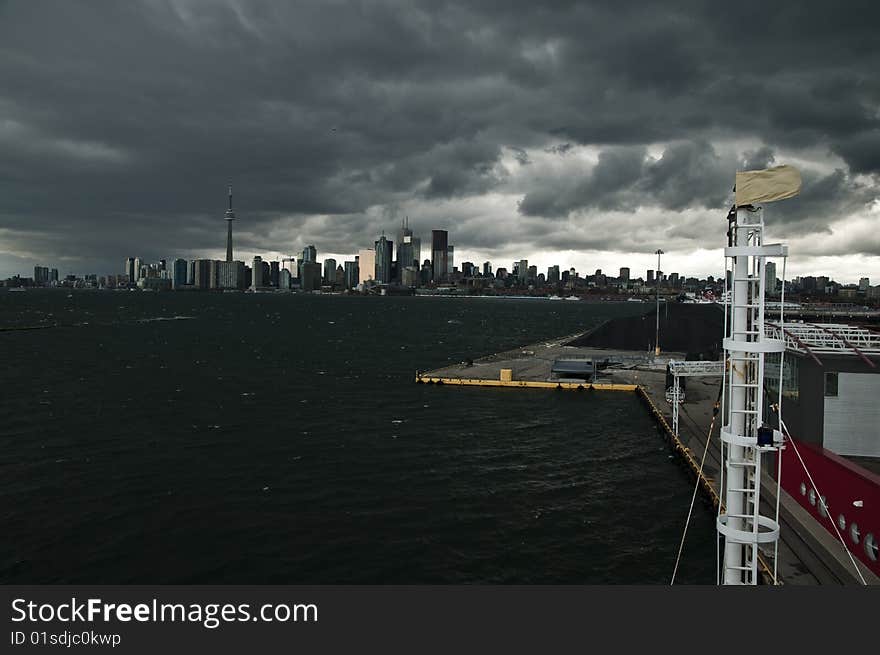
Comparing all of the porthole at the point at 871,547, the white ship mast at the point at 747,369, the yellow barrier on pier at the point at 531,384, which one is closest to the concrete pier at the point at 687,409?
the yellow barrier on pier at the point at 531,384

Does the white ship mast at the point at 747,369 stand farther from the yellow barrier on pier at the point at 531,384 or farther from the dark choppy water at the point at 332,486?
the yellow barrier on pier at the point at 531,384

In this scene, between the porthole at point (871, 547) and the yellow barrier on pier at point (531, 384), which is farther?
the yellow barrier on pier at point (531, 384)

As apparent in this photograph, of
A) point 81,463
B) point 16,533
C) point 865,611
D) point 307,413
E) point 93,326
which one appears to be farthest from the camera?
point 93,326

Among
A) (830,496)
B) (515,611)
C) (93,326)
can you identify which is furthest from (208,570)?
(93,326)

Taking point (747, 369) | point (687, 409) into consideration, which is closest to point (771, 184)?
point (747, 369)

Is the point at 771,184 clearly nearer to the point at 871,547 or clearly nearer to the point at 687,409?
the point at 871,547

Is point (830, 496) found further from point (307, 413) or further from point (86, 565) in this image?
point (307, 413)
